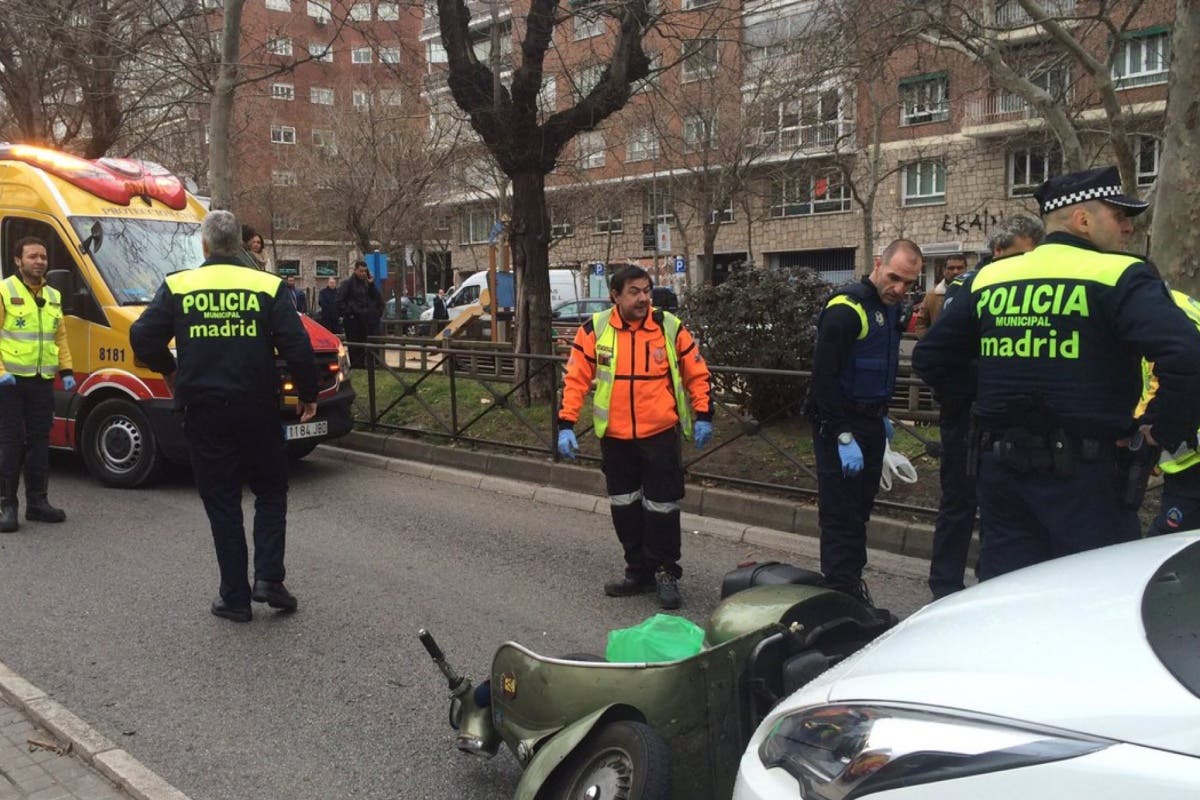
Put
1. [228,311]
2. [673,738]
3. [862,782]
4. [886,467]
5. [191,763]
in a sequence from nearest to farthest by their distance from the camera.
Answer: [862,782] → [673,738] → [191,763] → [228,311] → [886,467]

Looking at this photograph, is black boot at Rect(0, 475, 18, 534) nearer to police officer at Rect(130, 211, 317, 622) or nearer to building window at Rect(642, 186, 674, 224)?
police officer at Rect(130, 211, 317, 622)

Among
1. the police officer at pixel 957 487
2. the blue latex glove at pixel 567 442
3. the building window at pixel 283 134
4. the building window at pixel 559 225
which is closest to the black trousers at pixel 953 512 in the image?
the police officer at pixel 957 487

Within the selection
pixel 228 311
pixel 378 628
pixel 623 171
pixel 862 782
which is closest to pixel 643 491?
pixel 378 628

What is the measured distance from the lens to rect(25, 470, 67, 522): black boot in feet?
23.2

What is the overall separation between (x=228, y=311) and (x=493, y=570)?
88.9 inches

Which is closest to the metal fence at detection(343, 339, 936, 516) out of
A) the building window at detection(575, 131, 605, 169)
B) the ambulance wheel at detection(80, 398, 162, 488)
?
the ambulance wheel at detection(80, 398, 162, 488)

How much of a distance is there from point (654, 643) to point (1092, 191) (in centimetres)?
207

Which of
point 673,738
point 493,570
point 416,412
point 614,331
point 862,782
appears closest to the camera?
point 862,782

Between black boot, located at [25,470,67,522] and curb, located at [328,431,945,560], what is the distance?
3065 mm

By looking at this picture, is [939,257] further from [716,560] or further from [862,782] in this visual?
[862,782]

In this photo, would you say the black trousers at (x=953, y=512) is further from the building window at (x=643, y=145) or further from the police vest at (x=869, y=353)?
the building window at (x=643, y=145)

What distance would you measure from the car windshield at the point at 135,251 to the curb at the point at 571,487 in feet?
8.09

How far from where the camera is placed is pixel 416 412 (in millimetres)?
10531

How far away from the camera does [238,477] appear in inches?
198
